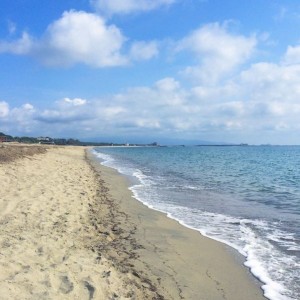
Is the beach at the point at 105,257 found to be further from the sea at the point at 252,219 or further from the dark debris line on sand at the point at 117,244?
the sea at the point at 252,219

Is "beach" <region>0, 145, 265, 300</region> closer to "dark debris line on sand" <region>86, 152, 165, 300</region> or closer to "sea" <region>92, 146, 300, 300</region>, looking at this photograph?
"dark debris line on sand" <region>86, 152, 165, 300</region>

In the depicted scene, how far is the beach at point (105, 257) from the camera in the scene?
6.04m

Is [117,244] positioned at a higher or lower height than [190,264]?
higher

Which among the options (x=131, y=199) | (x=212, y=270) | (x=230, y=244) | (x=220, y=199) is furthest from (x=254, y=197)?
(x=212, y=270)

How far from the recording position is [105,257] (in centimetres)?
766

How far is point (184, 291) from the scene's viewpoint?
641cm

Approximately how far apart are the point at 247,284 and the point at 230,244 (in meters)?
2.69

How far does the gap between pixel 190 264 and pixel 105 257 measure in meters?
1.83

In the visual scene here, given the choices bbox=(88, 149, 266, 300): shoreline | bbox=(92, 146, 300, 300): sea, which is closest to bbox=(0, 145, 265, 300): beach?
bbox=(88, 149, 266, 300): shoreline

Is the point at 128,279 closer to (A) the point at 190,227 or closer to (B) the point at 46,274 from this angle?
(B) the point at 46,274

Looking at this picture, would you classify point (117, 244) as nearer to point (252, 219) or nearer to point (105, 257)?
point (105, 257)

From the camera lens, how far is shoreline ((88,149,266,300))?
21.5 ft

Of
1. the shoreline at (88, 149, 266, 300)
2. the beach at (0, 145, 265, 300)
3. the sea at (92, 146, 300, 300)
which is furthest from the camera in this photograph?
the sea at (92, 146, 300, 300)

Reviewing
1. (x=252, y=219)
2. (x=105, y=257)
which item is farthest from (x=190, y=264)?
(x=252, y=219)
